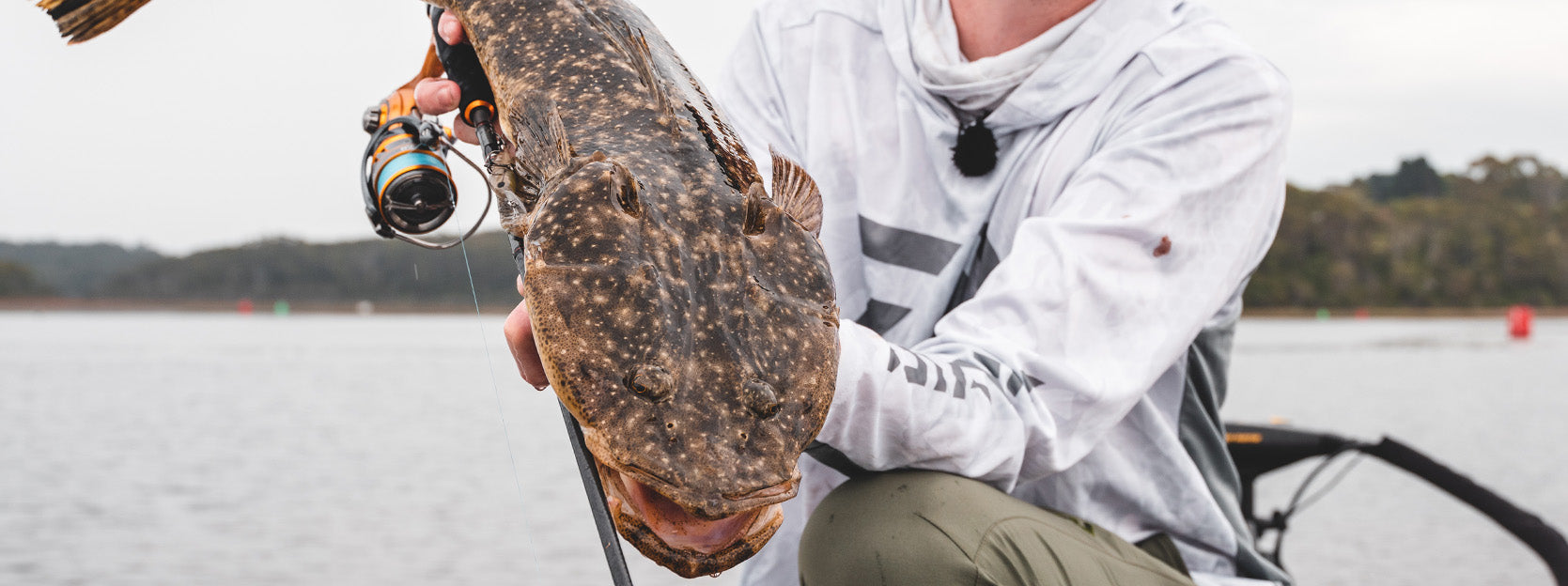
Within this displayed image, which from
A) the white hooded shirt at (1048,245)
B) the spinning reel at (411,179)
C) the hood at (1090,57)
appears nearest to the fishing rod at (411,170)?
the spinning reel at (411,179)

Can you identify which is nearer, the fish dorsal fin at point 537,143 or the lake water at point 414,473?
the fish dorsal fin at point 537,143

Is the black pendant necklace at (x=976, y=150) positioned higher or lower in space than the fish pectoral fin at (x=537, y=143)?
lower

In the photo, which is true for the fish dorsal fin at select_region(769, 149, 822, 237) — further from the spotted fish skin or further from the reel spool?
the reel spool

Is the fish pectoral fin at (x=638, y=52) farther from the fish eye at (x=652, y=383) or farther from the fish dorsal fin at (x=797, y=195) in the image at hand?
the fish eye at (x=652, y=383)

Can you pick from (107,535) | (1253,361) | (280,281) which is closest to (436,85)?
(107,535)

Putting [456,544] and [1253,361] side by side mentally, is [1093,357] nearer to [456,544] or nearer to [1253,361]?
[456,544]
